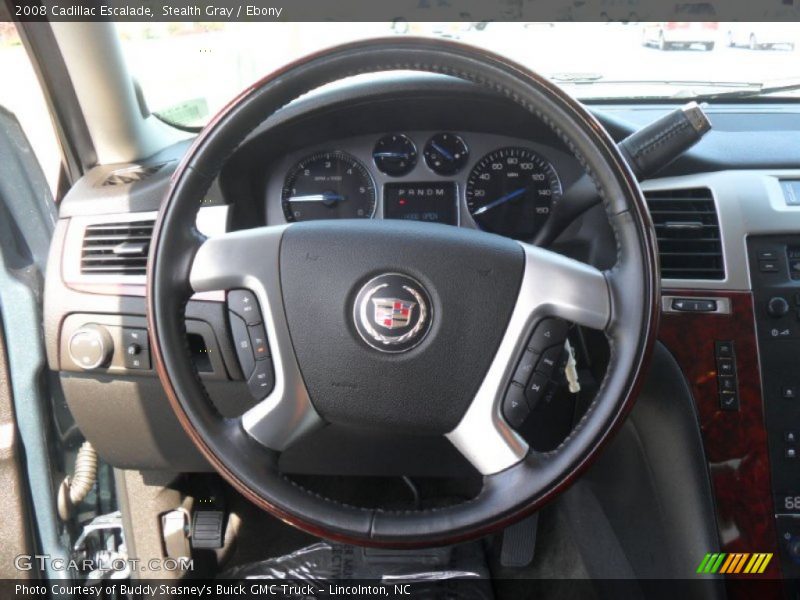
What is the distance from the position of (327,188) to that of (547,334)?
701 millimetres

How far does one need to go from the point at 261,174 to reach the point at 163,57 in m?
0.41

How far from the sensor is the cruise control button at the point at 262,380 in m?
1.21

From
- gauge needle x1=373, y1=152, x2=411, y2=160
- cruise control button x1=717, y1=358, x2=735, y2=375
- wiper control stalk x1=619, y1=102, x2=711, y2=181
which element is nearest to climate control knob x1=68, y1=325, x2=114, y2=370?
gauge needle x1=373, y1=152, x2=411, y2=160

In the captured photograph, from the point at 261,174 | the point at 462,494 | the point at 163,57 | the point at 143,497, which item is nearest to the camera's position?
the point at 261,174

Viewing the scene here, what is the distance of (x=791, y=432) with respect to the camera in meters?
1.58

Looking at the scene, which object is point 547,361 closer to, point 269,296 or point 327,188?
point 269,296

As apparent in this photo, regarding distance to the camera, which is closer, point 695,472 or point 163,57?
point 695,472

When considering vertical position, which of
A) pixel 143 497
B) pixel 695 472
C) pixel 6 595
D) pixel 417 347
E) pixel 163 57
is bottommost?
pixel 6 595

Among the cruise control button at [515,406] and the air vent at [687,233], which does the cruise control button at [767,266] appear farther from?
the cruise control button at [515,406]

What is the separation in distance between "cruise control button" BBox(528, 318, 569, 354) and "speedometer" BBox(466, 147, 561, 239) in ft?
1.72

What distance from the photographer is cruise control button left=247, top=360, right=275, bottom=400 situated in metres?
1.21

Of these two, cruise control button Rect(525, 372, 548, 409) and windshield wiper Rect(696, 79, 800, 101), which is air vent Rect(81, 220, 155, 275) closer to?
cruise control button Rect(525, 372, 548, 409)

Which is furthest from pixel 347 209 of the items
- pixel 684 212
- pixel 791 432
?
pixel 791 432

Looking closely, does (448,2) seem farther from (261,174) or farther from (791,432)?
(791,432)
